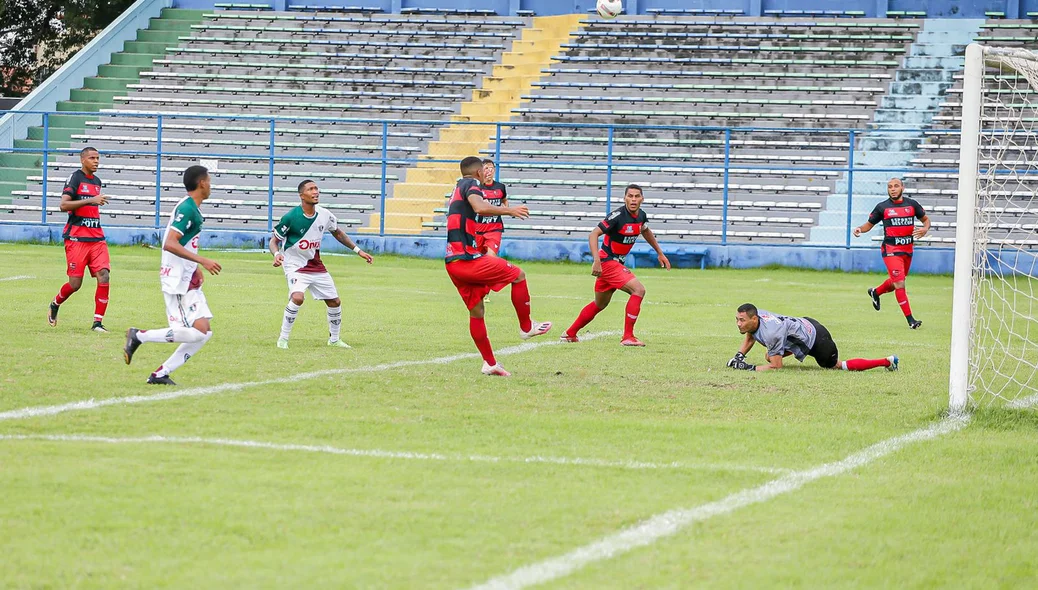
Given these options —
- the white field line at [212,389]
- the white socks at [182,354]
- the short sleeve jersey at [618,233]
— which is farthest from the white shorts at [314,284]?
the white socks at [182,354]

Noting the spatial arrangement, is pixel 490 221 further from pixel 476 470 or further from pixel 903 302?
pixel 476 470

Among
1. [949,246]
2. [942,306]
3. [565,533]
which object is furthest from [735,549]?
[949,246]

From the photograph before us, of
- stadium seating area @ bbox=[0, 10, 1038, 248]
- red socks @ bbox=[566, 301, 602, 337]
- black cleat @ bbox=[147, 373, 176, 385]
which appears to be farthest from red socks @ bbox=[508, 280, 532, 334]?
stadium seating area @ bbox=[0, 10, 1038, 248]

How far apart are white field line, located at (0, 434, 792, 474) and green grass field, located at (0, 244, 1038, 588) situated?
0.02 meters

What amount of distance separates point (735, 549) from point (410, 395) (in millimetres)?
4072

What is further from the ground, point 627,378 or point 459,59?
point 459,59

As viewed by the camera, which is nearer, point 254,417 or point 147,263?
point 254,417

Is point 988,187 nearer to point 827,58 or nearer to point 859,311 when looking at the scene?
point 859,311

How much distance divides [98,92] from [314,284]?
23103 millimetres

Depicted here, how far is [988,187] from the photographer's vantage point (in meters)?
8.65

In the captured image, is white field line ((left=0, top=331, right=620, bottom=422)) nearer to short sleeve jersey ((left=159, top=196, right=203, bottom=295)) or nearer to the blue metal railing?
short sleeve jersey ((left=159, top=196, right=203, bottom=295))

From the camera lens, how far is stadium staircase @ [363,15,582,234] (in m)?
28.2

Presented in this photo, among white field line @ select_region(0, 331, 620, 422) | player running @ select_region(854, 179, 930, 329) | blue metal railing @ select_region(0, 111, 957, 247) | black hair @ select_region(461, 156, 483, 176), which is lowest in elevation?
white field line @ select_region(0, 331, 620, 422)

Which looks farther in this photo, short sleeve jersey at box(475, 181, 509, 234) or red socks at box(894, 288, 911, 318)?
short sleeve jersey at box(475, 181, 509, 234)
